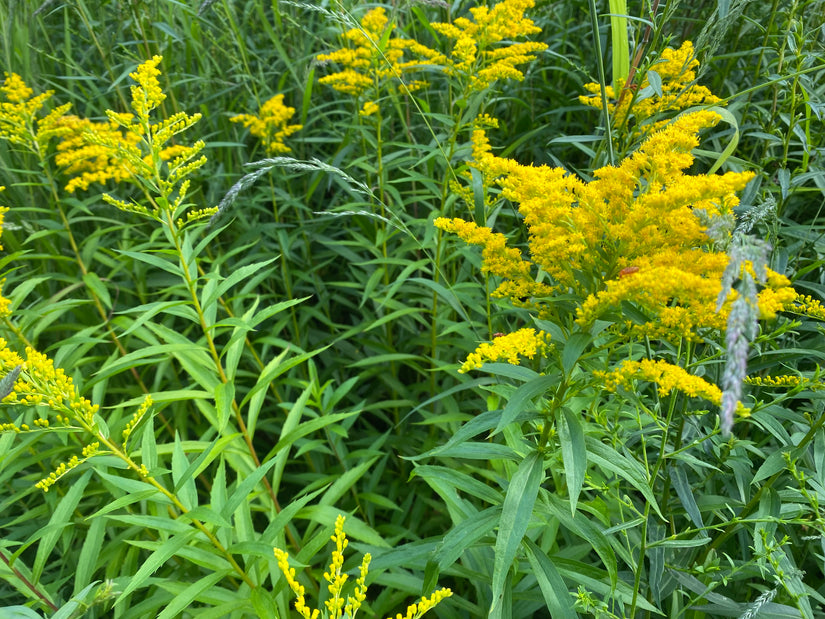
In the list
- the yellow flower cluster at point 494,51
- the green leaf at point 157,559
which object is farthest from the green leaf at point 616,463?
the yellow flower cluster at point 494,51

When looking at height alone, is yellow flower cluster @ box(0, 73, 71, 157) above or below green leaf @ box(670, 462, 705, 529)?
above

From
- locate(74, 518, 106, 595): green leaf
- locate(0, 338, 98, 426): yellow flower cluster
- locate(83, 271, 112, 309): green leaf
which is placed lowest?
locate(74, 518, 106, 595): green leaf

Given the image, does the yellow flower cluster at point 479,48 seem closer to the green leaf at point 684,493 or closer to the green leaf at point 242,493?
the green leaf at point 242,493

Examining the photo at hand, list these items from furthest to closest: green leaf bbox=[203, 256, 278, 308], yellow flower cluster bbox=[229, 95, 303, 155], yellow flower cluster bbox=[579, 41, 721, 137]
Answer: yellow flower cluster bbox=[229, 95, 303, 155] → yellow flower cluster bbox=[579, 41, 721, 137] → green leaf bbox=[203, 256, 278, 308]

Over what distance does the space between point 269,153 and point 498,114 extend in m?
1.41

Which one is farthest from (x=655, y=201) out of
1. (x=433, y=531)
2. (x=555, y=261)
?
(x=433, y=531)

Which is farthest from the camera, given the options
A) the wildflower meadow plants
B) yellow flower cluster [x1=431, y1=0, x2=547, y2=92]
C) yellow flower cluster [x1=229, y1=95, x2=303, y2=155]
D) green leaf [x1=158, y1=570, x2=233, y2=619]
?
yellow flower cluster [x1=229, y1=95, x2=303, y2=155]

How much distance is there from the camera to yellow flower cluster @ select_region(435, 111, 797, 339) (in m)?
1.07

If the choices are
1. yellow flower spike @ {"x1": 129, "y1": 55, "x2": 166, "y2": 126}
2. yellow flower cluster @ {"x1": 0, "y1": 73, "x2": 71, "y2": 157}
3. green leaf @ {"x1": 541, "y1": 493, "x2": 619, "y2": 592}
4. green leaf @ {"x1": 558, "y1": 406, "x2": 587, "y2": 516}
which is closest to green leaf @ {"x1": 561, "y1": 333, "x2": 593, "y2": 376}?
green leaf @ {"x1": 558, "y1": 406, "x2": 587, "y2": 516}

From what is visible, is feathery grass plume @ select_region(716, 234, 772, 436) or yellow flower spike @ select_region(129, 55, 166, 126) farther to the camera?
yellow flower spike @ select_region(129, 55, 166, 126)

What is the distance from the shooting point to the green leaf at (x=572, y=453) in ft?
3.53

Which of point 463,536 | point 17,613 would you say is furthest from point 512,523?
point 17,613

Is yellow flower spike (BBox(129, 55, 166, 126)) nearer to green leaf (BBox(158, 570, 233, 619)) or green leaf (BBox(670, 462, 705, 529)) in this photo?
green leaf (BBox(158, 570, 233, 619))

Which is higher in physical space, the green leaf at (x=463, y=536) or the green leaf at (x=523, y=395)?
the green leaf at (x=523, y=395)
